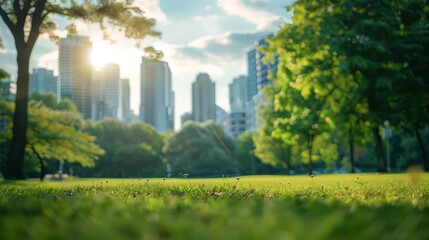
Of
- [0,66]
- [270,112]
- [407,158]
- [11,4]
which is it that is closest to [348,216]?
[11,4]

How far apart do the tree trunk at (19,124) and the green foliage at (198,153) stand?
52.2 m

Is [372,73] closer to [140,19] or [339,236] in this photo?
[140,19]

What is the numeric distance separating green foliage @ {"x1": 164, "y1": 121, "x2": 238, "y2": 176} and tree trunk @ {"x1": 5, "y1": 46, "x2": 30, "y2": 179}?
52.2 meters

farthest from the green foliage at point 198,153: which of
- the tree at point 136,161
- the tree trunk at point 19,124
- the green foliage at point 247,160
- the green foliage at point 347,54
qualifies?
the green foliage at point 347,54

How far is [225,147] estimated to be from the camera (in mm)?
92562

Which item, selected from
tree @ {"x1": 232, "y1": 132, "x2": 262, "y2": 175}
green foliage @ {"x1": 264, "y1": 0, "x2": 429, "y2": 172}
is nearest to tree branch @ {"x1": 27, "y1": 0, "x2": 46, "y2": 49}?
green foliage @ {"x1": 264, "y1": 0, "x2": 429, "y2": 172}

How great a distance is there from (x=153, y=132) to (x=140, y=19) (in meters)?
73.6

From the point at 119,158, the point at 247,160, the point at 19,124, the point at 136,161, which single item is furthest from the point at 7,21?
the point at 247,160

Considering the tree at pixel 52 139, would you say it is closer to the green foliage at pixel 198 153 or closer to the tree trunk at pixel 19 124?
the tree trunk at pixel 19 124

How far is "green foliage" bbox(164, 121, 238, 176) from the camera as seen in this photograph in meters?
80.9

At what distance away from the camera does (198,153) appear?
83688 millimetres

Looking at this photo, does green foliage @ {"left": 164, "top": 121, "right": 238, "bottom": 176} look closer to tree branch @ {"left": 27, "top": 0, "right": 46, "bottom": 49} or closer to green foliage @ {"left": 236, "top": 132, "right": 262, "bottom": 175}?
green foliage @ {"left": 236, "top": 132, "right": 262, "bottom": 175}

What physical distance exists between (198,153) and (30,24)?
59619 mm

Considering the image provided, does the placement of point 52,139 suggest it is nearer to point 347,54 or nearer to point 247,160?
point 347,54
